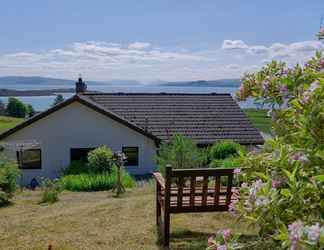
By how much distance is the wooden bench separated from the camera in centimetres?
544

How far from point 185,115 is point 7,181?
13.2 meters

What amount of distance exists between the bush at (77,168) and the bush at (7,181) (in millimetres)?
5902

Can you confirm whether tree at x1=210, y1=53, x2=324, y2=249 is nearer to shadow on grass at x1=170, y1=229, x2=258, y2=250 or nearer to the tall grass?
shadow on grass at x1=170, y1=229, x2=258, y2=250

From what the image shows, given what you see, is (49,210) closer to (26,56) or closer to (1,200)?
(1,200)

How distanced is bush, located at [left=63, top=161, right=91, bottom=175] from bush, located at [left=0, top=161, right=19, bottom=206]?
5902 mm

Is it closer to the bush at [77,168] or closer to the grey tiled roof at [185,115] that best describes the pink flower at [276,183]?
the bush at [77,168]

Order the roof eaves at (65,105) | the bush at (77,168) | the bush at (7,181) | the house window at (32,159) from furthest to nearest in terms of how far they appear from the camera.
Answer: the house window at (32,159) < the roof eaves at (65,105) < the bush at (77,168) < the bush at (7,181)

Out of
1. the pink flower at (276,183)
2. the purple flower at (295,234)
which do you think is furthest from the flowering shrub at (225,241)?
the purple flower at (295,234)

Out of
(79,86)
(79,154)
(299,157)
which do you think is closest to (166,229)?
(299,157)

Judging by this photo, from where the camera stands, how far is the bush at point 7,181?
31.0 ft

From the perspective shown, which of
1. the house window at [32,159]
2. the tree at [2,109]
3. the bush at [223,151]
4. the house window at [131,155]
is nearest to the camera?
the bush at [223,151]

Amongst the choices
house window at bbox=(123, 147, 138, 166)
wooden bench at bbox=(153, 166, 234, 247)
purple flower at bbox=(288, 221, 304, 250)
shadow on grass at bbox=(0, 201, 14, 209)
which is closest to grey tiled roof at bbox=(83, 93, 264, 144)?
house window at bbox=(123, 147, 138, 166)

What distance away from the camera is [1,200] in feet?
30.8

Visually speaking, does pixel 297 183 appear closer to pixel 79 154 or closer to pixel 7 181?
pixel 7 181
